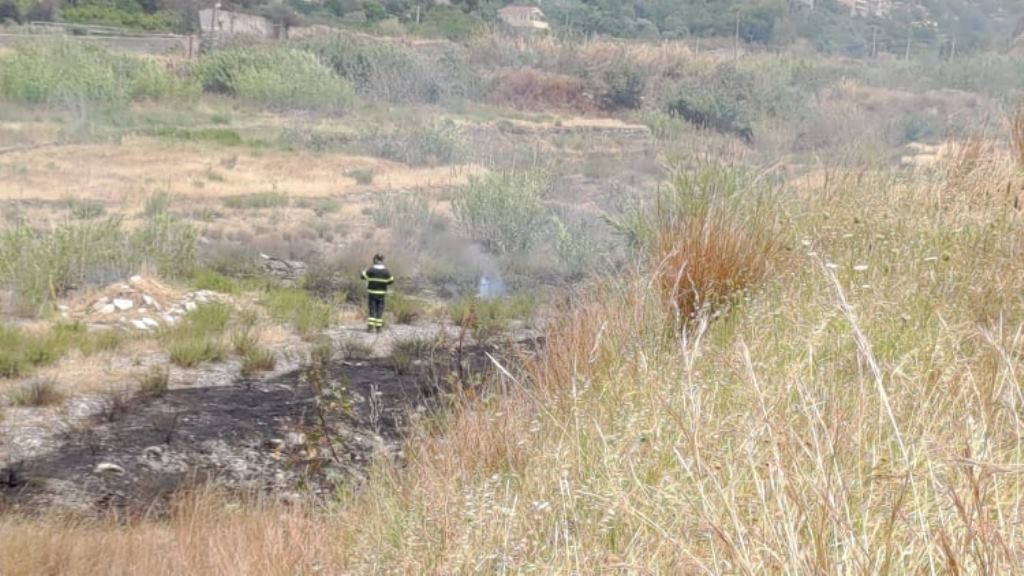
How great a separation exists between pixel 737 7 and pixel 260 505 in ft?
122

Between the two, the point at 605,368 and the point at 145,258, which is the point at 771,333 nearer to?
the point at 605,368

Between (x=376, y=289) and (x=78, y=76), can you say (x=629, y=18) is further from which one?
(x=376, y=289)

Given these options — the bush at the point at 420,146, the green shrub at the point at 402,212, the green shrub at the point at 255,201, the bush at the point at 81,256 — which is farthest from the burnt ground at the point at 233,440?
the bush at the point at 420,146

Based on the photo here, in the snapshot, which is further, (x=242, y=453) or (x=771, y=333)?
(x=242, y=453)

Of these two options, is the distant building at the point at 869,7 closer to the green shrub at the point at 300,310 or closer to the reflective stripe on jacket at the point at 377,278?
the green shrub at the point at 300,310

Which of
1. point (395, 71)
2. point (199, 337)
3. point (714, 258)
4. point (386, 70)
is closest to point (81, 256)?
point (199, 337)

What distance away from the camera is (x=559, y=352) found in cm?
565

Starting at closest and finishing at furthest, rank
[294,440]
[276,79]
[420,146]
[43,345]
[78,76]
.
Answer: [294,440]
[43,345]
[420,146]
[78,76]
[276,79]

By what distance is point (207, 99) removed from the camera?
3309 cm

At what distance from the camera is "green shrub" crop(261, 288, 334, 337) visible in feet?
40.5

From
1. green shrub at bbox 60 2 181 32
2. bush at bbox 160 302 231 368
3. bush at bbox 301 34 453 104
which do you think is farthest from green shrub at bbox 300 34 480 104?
bush at bbox 160 302 231 368

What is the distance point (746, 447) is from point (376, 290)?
940 cm

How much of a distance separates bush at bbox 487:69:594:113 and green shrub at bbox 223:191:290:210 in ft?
57.7

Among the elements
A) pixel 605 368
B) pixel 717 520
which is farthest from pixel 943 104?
pixel 717 520
